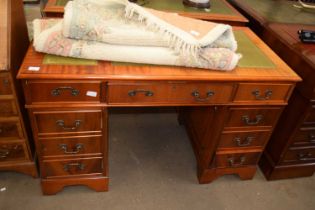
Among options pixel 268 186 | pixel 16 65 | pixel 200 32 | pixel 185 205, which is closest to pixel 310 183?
pixel 268 186

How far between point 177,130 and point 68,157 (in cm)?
84

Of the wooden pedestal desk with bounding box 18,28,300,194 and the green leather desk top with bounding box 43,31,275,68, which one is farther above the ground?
the green leather desk top with bounding box 43,31,275,68

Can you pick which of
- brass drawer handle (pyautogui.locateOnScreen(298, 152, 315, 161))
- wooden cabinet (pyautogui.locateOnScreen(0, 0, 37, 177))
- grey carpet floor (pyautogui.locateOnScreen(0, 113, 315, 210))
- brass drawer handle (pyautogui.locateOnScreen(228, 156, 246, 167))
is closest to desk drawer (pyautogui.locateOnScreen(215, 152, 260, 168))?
brass drawer handle (pyautogui.locateOnScreen(228, 156, 246, 167))

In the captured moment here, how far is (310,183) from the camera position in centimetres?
164

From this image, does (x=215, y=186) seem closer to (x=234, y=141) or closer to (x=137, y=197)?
(x=234, y=141)

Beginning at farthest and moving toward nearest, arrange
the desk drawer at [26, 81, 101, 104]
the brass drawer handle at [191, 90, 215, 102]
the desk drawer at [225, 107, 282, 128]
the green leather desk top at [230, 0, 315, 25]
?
the green leather desk top at [230, 0, 315, 25], the desk drawer at [225, 107, 282, 128], the brass drawer handle at [191, 90, 215, 102], the desk drawer at [26, 81, 101, 104]

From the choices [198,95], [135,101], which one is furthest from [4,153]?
[198,95]

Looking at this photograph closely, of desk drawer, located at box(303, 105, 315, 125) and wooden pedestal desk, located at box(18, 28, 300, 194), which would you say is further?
desk drawer, located at box(303, 105, 315, 125)

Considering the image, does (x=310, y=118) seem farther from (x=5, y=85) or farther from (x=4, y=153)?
(x=4, y=153)

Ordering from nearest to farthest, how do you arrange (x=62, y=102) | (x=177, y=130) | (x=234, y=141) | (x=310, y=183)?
(x=62, y=102) < (x=234, y=141) < (x=310, y=183) < (x=177, y=130)

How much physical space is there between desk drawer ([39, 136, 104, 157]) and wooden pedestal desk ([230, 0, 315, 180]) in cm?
93

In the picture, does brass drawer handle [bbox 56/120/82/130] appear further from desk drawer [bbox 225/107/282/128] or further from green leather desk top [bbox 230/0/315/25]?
green leather desk top [bbox 230/0/315/25]

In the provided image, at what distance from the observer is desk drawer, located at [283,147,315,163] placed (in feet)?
4.90

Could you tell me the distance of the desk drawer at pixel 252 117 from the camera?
126cm
